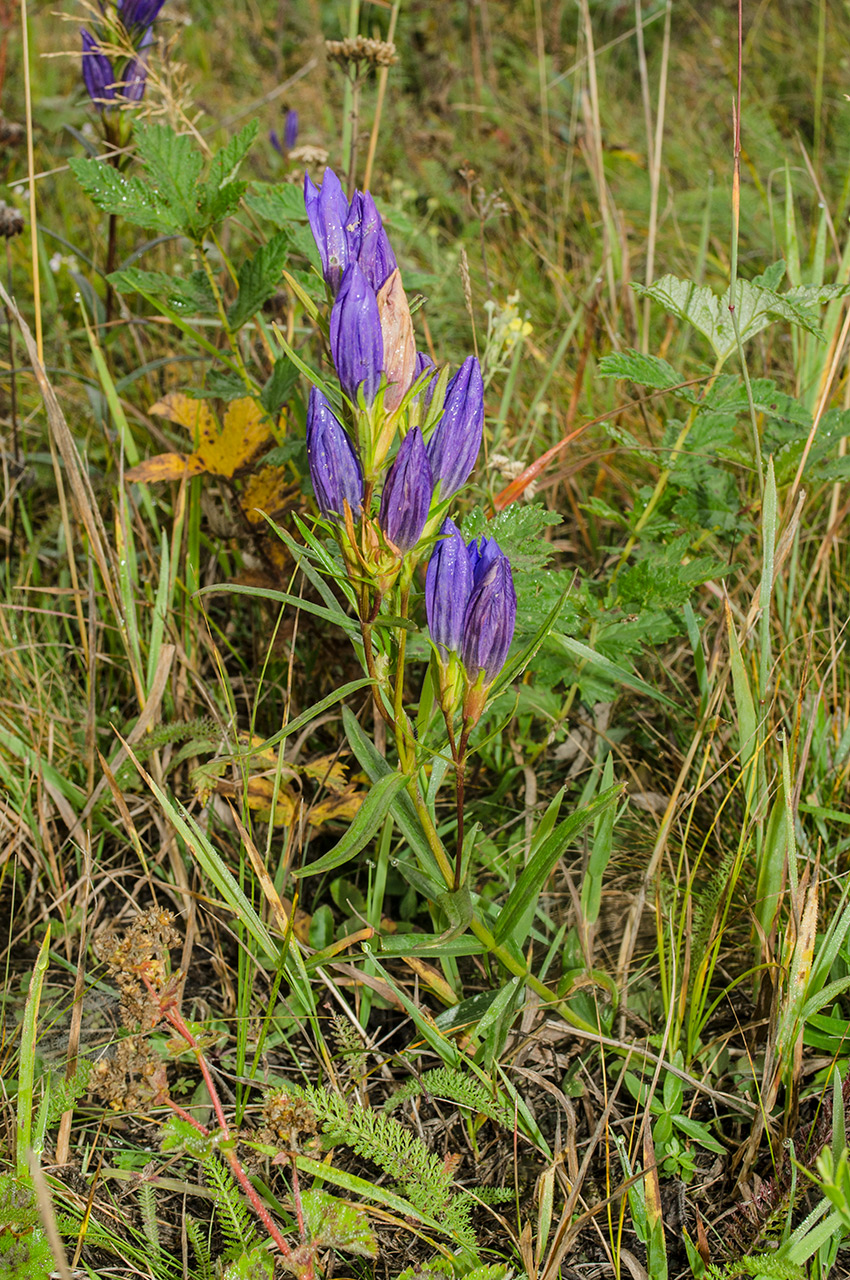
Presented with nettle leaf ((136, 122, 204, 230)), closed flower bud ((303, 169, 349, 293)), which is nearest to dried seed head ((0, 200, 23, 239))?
nettle leaf ((136, 122, 204, 230))

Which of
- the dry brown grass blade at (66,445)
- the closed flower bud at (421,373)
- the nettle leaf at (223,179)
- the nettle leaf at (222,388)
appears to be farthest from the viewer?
the nettle leaf at (222,388)

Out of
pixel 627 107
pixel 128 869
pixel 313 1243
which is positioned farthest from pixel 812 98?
pixel 313 1243

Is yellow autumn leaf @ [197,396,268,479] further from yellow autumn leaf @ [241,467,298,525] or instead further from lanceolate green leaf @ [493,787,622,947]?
lanceolate green leaf @ [493,787,622,947]

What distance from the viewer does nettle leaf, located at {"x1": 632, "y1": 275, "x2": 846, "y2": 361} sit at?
4.81 feet

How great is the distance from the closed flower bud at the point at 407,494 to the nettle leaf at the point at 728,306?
65 centimetres

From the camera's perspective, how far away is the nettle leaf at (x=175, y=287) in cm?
174

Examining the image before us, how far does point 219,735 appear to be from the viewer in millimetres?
1649

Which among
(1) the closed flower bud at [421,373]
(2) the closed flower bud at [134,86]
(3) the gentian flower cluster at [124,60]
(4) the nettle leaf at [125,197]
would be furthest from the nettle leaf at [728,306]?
(2) the closed flower bud at [134,86]

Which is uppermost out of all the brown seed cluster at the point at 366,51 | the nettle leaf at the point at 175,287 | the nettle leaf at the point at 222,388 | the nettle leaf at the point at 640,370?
the brown seed cluster at the point at 366,51

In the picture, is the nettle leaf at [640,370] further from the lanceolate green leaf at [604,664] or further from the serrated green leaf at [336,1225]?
the serrated green leaf at [336,1225]

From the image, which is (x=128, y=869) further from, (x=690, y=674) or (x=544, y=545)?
(x=690, y=674)

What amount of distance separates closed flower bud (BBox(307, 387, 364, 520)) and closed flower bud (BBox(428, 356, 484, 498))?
0.10 metres

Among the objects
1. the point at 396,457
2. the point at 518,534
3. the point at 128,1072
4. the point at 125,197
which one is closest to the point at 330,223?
the point at 396,457

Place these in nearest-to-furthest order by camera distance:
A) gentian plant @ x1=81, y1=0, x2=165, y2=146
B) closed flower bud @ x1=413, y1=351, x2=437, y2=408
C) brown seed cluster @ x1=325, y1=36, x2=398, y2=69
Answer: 1. closed flower bud @ x1=413, y1=351, x2=437, y2=408
2. brown seed cluster @ x1=325, y1=36, x2=398, y2=69
3. gentian plant @ x1=81, y1=0, x2=165, y2=146
